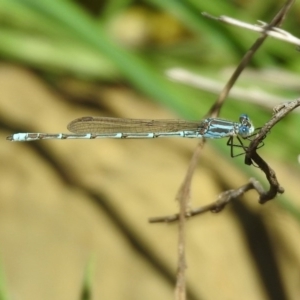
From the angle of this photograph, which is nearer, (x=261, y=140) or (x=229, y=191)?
(x=261, y=140)

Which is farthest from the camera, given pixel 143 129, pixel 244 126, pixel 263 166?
pixel 143 129

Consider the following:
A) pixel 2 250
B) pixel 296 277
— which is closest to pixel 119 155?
pixel 2 250

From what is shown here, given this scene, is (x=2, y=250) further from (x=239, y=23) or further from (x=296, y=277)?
(x=239, y=23)

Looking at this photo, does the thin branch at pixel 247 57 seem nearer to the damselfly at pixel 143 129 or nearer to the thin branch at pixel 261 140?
the thin branch at pixel 261 140

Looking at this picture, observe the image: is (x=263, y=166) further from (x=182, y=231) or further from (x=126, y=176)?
(x=126, y=176)

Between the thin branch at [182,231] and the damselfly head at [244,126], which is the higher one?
the damselfly head at [244,126]

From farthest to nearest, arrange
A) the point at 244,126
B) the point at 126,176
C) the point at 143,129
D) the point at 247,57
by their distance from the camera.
Result: the point at 126,176
the point at 143,129
the point at 244,126
the point at 247,57

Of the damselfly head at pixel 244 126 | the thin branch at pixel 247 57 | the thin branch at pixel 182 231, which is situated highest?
the damselfly head at pixel 244 126

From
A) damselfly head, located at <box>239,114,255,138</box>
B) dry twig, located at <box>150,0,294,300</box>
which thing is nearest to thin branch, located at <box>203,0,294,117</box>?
dry twig, located at <box>150,0,294,300</box>

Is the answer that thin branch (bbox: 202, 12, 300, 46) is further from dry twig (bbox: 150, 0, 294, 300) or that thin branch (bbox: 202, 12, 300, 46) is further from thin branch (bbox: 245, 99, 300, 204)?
thin branch (bbox: 245, 99, 300, 204)

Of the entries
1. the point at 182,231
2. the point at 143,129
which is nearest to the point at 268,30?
the point at 182,231

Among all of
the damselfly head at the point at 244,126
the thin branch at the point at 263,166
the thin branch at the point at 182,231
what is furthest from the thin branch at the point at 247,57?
the damselfly head at the point at 244,126
